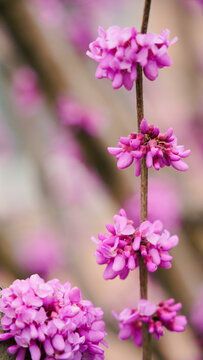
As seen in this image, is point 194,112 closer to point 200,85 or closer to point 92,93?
point 200,85

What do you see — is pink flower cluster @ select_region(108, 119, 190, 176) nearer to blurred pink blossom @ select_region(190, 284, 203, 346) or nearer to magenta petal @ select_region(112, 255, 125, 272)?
magenta petal @ select_region(112, 255, 125, 272)

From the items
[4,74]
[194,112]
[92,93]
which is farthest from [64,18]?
[92,93]

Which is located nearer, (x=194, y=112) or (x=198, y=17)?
(x=198, y=17)

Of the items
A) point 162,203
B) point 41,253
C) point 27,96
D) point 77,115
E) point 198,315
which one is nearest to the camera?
point 77,115

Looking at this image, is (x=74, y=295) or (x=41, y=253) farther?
(x=41, y=253)

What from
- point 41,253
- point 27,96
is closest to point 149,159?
point 27,96

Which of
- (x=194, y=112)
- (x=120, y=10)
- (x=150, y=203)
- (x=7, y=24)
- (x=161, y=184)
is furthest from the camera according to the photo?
(x=120, y=10)

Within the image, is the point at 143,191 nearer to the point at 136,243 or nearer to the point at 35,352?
the point at 136,243

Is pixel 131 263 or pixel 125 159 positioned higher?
pixel 125 159
